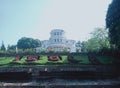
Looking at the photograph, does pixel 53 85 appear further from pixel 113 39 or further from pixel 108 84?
pixel 113 39

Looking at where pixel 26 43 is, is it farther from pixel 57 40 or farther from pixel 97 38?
pixel 97 38

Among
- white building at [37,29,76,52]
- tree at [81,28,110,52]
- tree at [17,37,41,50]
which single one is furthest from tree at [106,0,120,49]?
white building at [37,29,76,52]

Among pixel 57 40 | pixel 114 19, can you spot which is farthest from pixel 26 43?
pixel 114 19

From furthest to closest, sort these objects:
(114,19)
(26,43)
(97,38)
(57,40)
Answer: (57,40), (26,43), (97,38), (114,19)

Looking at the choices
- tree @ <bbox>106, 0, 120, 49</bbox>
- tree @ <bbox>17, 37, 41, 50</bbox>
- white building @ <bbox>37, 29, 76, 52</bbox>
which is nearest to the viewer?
tree @ <bbox>106, 0, 120, 49</bbox>

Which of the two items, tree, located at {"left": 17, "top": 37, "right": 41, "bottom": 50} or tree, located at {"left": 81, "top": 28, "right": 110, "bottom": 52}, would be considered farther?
tree, located at {"left": 17, "top": 37, "right": 41, "bottom": 50}

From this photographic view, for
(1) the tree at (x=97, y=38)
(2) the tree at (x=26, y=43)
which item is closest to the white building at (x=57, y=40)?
(2) the tree at (x=26, y=43)

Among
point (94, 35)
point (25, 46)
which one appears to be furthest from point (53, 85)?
point (25, 46)

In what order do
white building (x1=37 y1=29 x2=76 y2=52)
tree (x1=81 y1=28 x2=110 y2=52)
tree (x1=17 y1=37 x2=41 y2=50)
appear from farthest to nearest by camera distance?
white building (x1=37 y1=29 x2=76 y2=52) → tree (x1=17 y1=37 x2=41 y2=50) → tree (x1=81 y1=28 x2=110 y2=52)

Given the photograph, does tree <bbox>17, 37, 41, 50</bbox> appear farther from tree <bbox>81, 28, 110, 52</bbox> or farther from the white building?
tree <bbox>81, 28, 110, 52</bbox>

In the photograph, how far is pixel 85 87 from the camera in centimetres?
1822

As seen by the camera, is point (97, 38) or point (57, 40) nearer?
point (97, 38)

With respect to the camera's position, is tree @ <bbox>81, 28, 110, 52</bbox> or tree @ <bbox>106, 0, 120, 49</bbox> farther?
tree @ <bbox>81, 28, 110, 52</bbox>

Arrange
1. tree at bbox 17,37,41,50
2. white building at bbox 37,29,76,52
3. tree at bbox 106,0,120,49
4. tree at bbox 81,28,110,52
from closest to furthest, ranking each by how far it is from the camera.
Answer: tree at bbox 106,0,120,49 → tree at bbox 81,28,110,52 → tree at bbox 17,37,41,50 → white building at bbox 37,29,76,52
